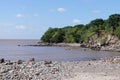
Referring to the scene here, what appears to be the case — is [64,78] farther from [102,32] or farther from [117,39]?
[102,32]

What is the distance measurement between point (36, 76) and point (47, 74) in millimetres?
1697

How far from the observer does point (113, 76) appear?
28000mm

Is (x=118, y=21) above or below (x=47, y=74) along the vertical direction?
above

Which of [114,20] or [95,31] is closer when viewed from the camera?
[114,20]

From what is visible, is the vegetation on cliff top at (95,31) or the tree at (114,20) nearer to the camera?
the vegetation on cliff top at (95,31)

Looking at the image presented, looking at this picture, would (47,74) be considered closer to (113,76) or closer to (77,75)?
(77,75)

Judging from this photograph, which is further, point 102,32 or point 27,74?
point 102,32

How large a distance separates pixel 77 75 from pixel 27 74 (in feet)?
14.3

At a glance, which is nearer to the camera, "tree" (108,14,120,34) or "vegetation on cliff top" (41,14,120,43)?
"vegetation on cliff top" (41,14,120,43)

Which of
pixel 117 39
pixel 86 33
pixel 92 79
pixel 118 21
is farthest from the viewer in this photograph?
pixel 86 33

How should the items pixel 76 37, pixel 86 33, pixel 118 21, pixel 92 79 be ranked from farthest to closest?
pixel 76 37 < pixel 86 33 < pixel 118 21 < pixel 92 79

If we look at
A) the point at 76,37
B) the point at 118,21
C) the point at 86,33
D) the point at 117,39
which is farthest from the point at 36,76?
the point at 76,37

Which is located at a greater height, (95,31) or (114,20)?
(114,20)

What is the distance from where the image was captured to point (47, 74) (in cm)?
2972
